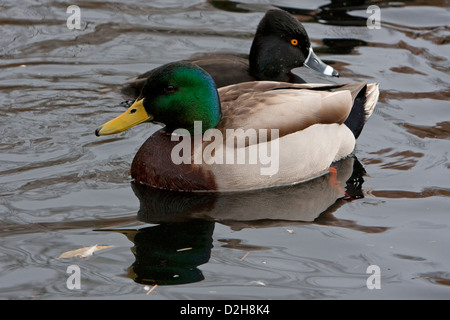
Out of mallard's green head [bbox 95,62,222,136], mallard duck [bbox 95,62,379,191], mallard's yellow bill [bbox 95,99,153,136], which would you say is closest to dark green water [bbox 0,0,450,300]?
mallard duck [bbox 95,62,379,191]

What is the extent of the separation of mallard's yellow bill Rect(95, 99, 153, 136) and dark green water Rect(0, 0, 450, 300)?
518 millimetres

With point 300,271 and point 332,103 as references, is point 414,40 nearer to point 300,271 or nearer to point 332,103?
point 332,103

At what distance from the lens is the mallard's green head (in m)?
7.30

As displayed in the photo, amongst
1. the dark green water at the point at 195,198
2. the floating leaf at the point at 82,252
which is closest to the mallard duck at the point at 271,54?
the dark green water at the point at 195,198

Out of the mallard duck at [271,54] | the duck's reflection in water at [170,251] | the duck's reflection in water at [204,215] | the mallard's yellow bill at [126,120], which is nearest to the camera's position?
the duck's reflection in water at [170,251]

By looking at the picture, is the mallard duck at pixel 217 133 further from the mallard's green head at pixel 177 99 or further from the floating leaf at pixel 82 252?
the floating leaf at pixel 82 252

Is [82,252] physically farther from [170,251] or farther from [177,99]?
[177,99]

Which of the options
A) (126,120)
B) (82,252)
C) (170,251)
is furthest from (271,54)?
(82,252)

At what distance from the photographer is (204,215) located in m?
6.99

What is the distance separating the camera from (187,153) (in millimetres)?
7375

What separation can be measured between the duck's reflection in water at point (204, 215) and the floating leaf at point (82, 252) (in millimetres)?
274

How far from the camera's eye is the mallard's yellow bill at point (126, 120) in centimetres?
721

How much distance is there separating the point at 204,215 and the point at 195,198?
367 mm
